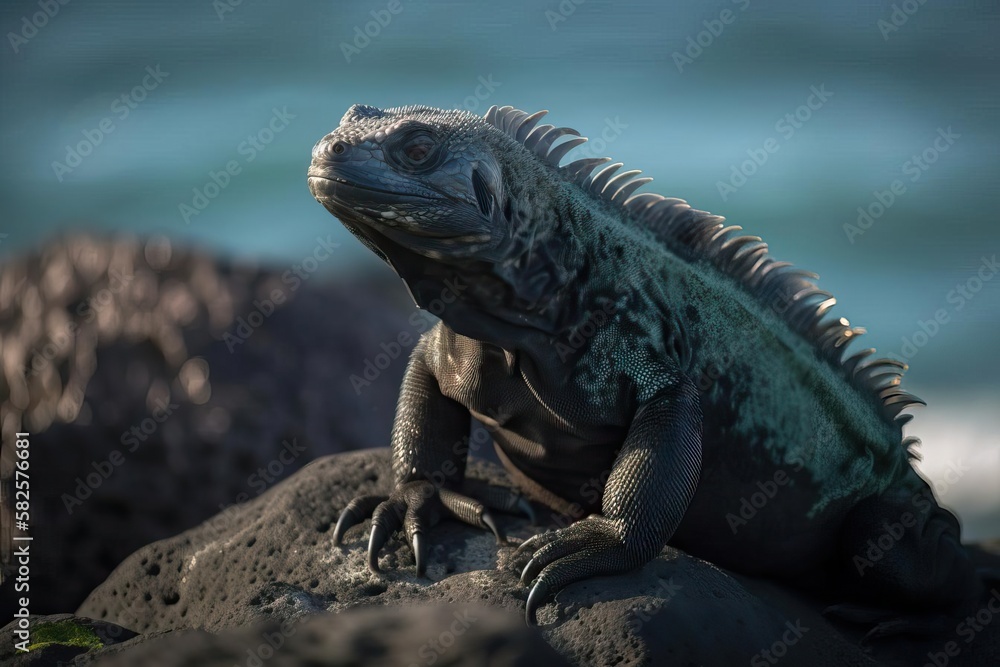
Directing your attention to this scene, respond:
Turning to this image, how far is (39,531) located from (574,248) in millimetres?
4320

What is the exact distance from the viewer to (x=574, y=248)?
4.48 metres

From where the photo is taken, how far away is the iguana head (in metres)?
4.00

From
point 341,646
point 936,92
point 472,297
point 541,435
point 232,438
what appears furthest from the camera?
point 936,92

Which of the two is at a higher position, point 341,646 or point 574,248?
point 574,248

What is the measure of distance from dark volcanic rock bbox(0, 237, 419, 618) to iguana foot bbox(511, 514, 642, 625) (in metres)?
3.64

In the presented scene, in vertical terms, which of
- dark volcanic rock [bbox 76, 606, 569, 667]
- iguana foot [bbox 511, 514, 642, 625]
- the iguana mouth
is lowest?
dark volcanic rock [bbox 76, 606, 569, 667]

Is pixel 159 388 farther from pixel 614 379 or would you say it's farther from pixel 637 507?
pixel 637 507

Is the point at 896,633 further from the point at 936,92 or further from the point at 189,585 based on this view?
the point at 936,92

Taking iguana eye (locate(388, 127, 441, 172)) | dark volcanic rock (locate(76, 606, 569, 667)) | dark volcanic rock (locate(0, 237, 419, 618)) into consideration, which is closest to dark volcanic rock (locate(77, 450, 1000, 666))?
dark volcanic rock (locate(76, 606, 569, 667))

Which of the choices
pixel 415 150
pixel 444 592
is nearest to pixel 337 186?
pixel 415 150

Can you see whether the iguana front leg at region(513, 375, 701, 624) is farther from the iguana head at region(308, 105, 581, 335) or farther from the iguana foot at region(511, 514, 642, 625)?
the iguana head at region(308, 105, 581, 335)

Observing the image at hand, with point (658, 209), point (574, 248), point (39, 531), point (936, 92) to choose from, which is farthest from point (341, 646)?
point (936, 92)

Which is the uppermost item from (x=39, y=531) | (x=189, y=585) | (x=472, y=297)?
(x=472, y=297)

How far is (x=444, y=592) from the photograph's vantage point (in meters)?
4.33
